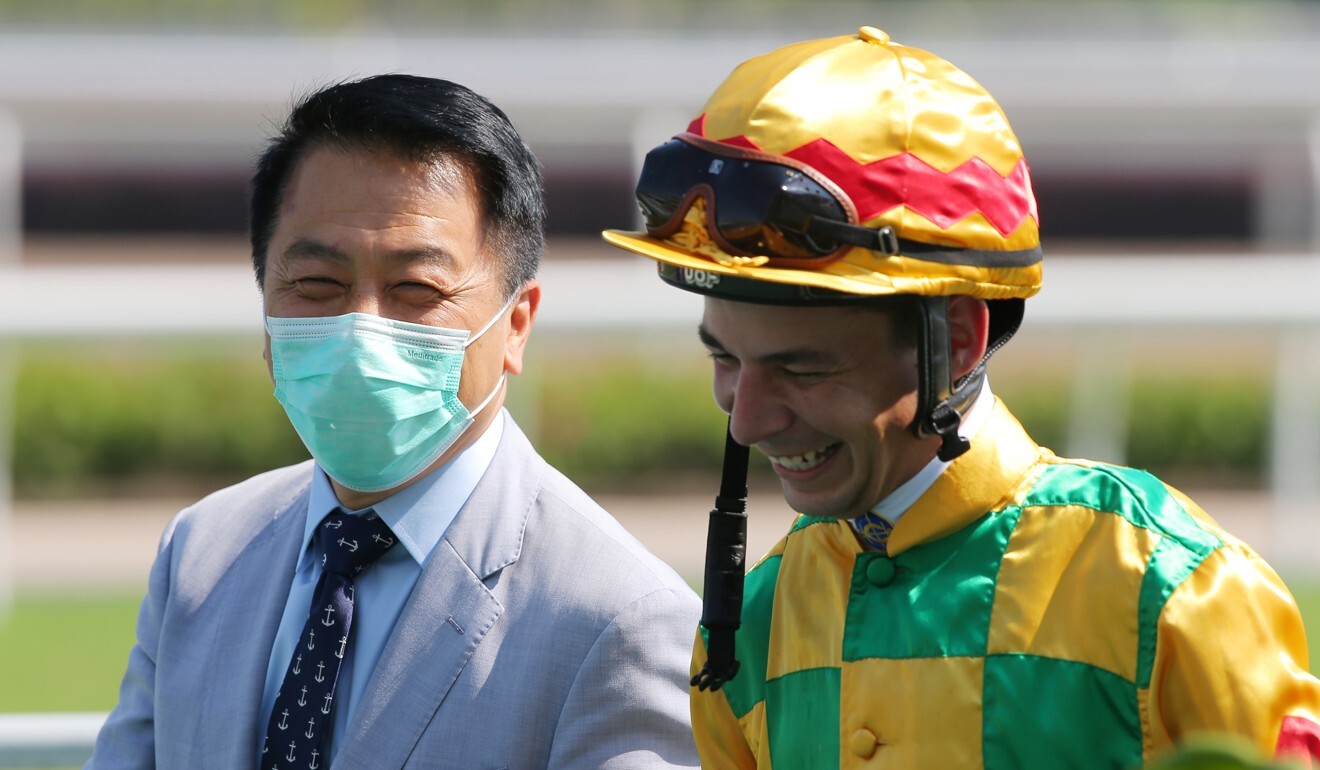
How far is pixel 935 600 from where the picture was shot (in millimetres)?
1892

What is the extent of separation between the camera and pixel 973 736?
1800 mm

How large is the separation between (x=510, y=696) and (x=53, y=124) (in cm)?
1861

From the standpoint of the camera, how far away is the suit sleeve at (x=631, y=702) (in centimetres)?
226

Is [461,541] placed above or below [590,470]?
above

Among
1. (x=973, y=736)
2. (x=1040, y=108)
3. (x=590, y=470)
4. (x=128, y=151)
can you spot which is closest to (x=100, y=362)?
(x=590, y=470)

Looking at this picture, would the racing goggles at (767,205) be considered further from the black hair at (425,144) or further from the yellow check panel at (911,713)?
the black hair at (425,144)

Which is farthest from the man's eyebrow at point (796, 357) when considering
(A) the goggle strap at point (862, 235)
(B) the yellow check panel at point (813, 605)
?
(B) the yellow check panel at point (813, 605)

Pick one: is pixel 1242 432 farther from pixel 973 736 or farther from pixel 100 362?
pixel 973 736

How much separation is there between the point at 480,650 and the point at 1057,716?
952 mm

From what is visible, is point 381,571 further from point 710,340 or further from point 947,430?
point 947,430

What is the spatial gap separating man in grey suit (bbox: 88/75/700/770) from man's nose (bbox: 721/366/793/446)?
558 mm

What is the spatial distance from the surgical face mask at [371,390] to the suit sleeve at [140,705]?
421mm

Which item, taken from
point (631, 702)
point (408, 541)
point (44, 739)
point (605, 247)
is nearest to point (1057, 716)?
point (631, 702)

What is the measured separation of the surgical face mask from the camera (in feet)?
8.20
